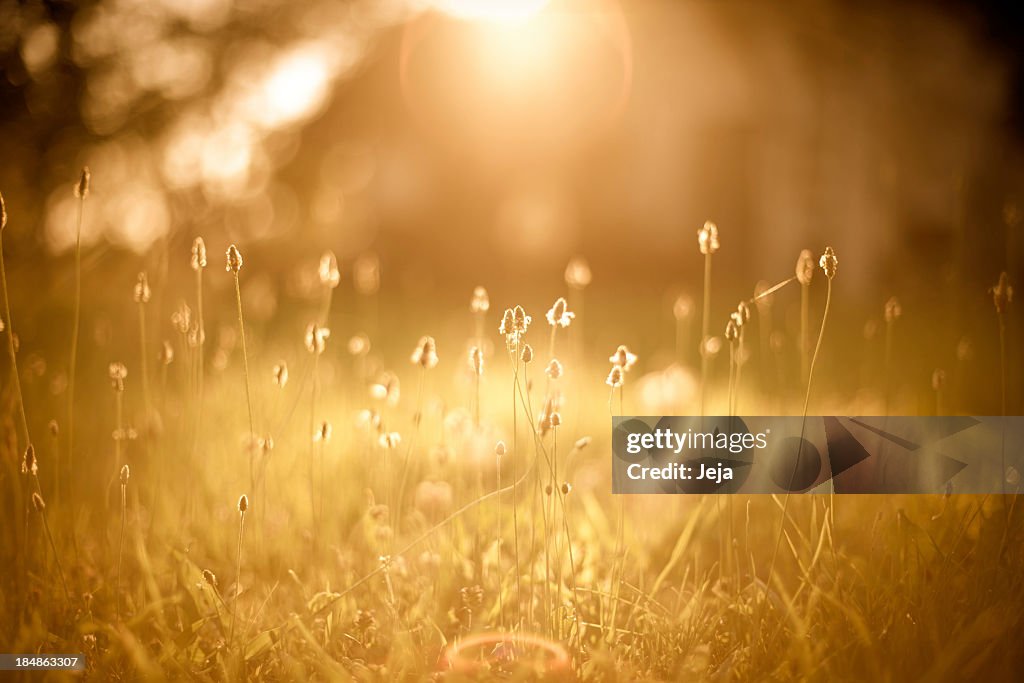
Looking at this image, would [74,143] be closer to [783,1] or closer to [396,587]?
[396,587]

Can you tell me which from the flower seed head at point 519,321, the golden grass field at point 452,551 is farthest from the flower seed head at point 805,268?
the flower seed head at point 519,321

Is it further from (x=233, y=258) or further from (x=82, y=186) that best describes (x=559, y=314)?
(x=82, y=186)

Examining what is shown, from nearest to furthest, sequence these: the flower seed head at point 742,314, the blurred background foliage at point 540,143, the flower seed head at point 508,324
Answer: the flower seed head at point 508,324 < the flower seed head at point 742,314 < the blurred background foliage at point 540,143

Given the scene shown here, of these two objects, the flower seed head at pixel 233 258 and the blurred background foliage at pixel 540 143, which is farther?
the blurred background foliage at pixel 540 143

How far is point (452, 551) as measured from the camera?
4.57ft

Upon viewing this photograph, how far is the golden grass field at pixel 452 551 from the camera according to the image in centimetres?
106

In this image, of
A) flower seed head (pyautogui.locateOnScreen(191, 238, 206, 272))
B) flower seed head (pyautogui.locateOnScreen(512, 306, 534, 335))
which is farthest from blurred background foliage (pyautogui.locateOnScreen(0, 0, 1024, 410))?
flower seed head (pyautogui.locateOnScreen(512, 306, 534, 335))

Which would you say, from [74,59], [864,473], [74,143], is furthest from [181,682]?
[74,143]

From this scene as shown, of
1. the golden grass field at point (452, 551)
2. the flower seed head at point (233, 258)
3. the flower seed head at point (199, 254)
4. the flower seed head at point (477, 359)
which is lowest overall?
the golden grass field at point (452, 551)

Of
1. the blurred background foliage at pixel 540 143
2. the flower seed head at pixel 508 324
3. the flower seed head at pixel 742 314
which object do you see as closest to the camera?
the flower seed head at pixel 508 324

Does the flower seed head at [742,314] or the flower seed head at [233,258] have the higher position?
the flower seed head at [233,258]

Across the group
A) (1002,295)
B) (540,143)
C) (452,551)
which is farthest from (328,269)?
(540,143)

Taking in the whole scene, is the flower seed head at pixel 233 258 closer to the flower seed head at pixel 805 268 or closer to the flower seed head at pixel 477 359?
the flower seed head at pixel 477 359

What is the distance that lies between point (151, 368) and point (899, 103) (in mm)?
4157
